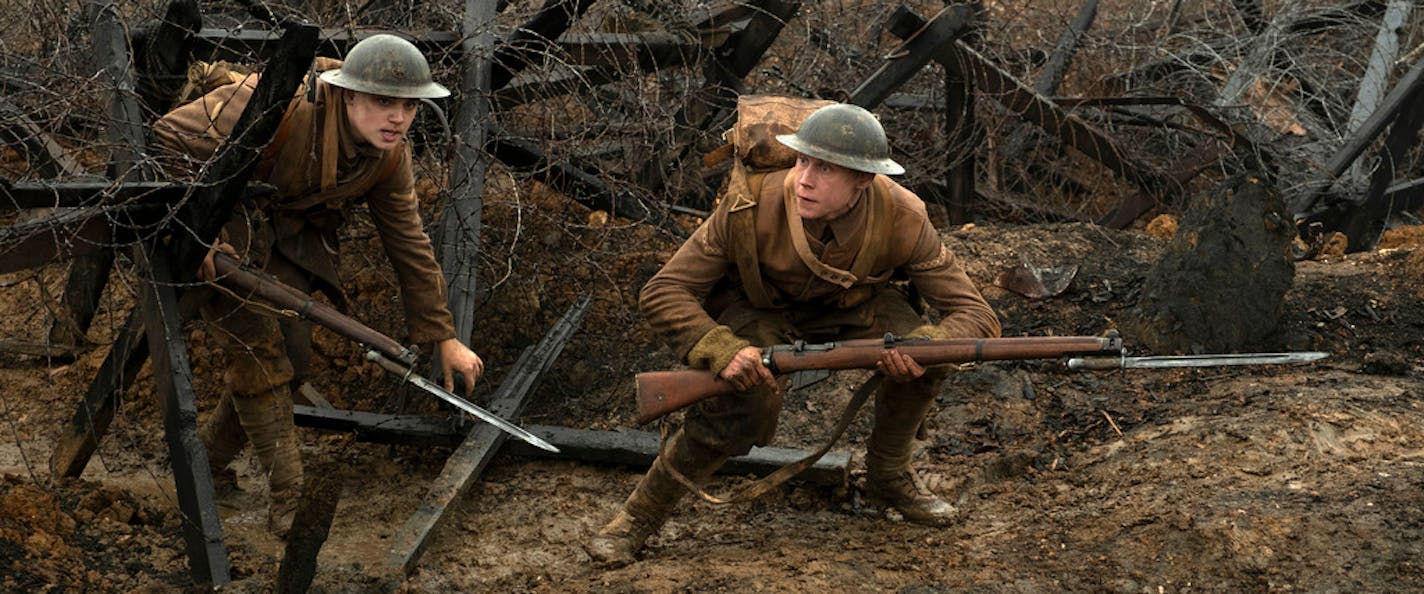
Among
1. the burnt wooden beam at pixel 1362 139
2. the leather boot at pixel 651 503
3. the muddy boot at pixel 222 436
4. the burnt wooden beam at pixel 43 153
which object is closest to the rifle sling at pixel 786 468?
the leather boot at pixel 651 503

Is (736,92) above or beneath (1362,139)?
above

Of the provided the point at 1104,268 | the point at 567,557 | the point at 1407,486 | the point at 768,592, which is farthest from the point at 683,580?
the point at 1104,268

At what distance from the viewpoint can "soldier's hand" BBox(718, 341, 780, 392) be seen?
448 centimetres

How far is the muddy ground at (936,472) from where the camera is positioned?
4.49m

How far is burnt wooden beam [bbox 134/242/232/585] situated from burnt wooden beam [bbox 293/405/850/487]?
1.20 meters

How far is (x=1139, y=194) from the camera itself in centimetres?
863

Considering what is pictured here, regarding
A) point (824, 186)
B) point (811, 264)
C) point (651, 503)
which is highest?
point (824, 186)

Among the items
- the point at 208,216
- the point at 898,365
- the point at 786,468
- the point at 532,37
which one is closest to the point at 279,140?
the point at 208,216

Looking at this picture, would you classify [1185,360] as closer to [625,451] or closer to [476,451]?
[625,451]

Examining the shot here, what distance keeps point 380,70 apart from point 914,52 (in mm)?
3444

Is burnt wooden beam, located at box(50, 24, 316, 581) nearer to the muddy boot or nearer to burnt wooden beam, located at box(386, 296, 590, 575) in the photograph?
the muddy boot

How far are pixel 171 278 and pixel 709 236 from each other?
1783 mm

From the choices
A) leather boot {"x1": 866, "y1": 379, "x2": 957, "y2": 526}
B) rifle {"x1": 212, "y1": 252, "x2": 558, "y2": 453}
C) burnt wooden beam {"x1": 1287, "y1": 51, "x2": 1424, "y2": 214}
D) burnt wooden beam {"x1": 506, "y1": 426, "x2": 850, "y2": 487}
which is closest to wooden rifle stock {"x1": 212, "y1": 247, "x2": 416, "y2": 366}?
rifle {"x1": 212, "y1": 252, "x2": 558, "y2": 453}

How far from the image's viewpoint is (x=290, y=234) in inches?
206
